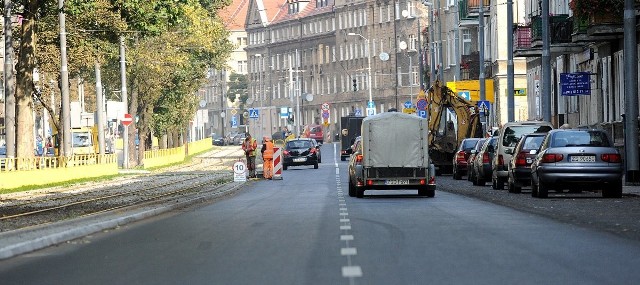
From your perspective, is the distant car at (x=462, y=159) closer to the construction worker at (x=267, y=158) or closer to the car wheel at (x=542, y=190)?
the construction worker at (x=267, y=158)

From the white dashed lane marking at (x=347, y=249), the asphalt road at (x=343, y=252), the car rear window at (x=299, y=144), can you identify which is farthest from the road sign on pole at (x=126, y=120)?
the asphalt road at (x=343, y=252)

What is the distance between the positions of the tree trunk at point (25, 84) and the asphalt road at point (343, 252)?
3029cm

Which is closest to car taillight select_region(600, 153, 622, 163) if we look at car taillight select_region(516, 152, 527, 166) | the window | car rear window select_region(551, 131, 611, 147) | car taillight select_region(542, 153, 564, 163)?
car rear window select_region(551, 131, 611, 147)

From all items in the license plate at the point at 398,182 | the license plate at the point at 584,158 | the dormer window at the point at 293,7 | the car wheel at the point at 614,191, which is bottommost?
the car wheel at the point at 614,191

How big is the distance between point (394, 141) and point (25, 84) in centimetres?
2272

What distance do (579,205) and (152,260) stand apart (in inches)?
604

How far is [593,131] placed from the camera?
34.2m

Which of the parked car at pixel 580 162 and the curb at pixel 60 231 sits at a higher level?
the parked car at pixel 580 162

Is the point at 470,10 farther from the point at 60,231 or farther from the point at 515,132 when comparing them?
the point at 60,231

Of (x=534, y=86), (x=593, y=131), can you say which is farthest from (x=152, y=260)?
(x=534, y=86)

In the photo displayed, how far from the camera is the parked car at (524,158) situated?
3803 centimetres

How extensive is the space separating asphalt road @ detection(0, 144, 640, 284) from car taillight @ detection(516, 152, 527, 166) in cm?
947

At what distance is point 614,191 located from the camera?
34.3 m

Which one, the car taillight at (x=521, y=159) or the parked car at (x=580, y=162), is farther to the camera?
the car taillight at (x=521, y=159)
